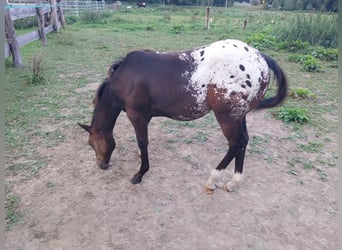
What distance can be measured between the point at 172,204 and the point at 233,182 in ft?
2.17

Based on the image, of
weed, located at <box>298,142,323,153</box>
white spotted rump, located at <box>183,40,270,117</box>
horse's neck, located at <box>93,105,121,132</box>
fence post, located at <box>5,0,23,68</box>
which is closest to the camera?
white spotted rump, located at <box>183,40,270,117</box>

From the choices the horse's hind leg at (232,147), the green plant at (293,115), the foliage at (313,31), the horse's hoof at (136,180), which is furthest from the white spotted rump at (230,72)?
the foliage at (313,31)

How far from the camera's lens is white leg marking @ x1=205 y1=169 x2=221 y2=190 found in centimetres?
281

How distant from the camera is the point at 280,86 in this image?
2.78m

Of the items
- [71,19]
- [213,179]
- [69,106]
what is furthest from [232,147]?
[71,19]

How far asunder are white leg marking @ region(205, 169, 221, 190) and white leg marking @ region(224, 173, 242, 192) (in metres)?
0.14

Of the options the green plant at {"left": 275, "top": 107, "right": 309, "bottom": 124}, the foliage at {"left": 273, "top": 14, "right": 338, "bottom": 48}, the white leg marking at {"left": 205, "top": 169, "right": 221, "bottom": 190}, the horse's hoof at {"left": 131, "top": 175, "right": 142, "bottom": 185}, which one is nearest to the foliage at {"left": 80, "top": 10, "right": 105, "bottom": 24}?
the foliage at {"left": 273, "top": 14, "right": 338, "bottom": 48}

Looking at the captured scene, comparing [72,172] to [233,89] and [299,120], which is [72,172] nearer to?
[233,89]

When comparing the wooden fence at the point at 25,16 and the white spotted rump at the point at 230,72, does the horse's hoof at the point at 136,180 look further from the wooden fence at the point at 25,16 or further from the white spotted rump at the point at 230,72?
the wooden fence at the point at 25,16

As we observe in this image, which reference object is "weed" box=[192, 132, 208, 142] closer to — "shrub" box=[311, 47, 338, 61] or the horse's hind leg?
the horse's hind leg

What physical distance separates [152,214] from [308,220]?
1358 millimetres

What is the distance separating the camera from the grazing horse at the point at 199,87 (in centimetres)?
253

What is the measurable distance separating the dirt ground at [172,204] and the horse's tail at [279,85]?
806 mm

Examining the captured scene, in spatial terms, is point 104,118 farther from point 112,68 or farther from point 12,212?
point 12,212
